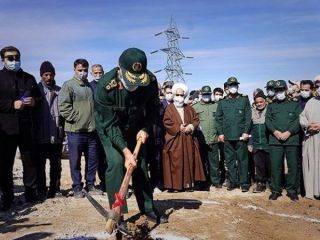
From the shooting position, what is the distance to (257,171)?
936 centimetres

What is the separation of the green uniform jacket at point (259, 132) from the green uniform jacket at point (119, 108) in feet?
13.6

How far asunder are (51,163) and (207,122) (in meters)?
3.59

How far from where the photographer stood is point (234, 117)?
360 inches

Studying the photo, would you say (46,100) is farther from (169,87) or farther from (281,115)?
→ (281,115)

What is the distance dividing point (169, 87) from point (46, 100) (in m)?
3.01

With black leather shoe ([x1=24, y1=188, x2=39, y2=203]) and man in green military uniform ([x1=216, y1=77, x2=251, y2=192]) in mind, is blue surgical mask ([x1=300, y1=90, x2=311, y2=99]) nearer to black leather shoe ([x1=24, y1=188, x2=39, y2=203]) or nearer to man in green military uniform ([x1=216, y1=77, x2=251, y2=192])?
man in green military uniform ([x1=216, y1=77, x2=251, y2=192])

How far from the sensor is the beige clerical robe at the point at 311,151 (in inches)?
325

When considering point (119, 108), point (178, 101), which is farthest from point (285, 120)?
point (119, 108)

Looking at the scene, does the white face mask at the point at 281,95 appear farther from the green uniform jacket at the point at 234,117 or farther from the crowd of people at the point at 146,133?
the green uniform jacket at the point at 234,117

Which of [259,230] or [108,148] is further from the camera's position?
[259,230]

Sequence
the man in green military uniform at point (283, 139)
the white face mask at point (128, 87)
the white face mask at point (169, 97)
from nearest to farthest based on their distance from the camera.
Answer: the white face mask at point (128, 87) → the man in green military uniform at point (283, 139) → the white face mask at point (169, 97)

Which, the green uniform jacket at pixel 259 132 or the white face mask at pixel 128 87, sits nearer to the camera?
the white face mask at pixel 128 87

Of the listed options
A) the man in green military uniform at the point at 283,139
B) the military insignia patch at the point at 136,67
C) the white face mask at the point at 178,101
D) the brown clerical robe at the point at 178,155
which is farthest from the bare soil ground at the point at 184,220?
the white face mask at the point at 178,101

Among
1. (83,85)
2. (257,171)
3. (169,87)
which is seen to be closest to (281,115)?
(257,171)
